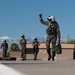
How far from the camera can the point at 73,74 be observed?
6523mm

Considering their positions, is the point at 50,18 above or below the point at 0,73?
above

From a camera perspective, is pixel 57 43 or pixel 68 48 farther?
pixel 68 48

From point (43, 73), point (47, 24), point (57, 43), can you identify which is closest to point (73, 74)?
point (43, 73)

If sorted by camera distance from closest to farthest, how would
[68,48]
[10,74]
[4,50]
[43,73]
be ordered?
[10,74] < [43,73] < [4,50] < [68,48]

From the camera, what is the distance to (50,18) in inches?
494

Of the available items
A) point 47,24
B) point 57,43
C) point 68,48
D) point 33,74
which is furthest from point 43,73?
point 68,48

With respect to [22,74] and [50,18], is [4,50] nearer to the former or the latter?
[50,18]

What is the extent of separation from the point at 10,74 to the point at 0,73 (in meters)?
0.37

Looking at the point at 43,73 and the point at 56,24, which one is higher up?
the point at 56,24

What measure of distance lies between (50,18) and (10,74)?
6443 millimetres

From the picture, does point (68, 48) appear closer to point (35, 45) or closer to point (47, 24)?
point (35, 45)

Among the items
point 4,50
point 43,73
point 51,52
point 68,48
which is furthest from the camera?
point 68,48

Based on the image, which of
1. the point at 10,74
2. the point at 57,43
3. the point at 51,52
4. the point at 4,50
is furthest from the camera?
the point at 4,50

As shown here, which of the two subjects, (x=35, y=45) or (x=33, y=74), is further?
(x=35, y=45)
